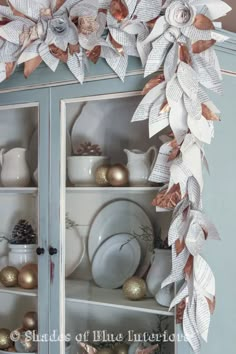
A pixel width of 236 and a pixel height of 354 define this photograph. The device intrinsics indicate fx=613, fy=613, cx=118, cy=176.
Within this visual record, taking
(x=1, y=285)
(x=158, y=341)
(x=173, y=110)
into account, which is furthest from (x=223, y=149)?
(x=1, y=285)

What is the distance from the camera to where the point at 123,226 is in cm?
178

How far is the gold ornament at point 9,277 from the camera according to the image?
2.01m

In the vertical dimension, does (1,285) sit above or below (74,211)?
below

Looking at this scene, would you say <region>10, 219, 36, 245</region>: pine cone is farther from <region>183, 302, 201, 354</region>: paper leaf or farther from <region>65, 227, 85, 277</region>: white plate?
<region>183, 302, 201, 354</region>: paper leaf

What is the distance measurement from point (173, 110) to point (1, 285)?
2.85ft

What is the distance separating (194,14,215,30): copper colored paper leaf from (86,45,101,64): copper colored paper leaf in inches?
12.4

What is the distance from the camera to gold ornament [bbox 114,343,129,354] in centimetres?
179

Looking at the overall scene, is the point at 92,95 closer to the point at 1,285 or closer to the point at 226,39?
the point at 226,39

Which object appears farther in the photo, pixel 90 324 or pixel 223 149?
pixel 90 324

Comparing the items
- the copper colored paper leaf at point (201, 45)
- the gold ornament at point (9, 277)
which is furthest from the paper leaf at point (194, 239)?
the gold ornament at point (9, 277)

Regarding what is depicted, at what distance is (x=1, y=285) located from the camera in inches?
80.0

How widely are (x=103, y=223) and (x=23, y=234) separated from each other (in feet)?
1.02

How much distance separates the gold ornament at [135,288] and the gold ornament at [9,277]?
44 cm

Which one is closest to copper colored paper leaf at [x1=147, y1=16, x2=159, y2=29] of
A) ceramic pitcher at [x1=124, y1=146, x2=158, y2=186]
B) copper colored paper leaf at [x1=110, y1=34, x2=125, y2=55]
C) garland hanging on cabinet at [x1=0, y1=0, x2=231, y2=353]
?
garland hanging on cabinet at [x1=0, y1=0, x2=231, y2=353]
